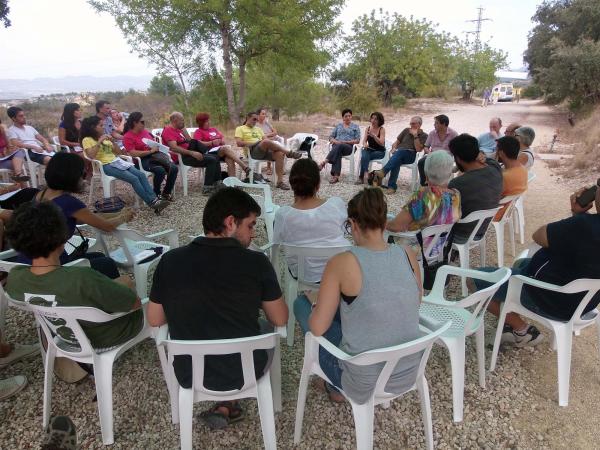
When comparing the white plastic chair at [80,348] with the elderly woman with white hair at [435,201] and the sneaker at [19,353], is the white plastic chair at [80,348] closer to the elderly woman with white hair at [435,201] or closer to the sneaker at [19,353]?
the sneaker at [19,353]

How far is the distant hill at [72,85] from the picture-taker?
99.3 ft

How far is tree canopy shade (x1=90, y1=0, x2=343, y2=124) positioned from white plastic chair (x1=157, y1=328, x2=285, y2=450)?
1120cm

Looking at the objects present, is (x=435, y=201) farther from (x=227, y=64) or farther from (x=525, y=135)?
(x=227, y=64)

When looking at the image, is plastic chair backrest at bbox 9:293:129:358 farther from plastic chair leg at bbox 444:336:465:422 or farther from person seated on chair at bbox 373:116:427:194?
person seated on chair at bbox 373:116:427:194

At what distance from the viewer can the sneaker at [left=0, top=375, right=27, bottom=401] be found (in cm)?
202

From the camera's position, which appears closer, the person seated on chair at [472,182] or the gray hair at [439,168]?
the gray hair at [439,168]

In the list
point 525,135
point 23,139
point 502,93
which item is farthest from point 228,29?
point 502,93

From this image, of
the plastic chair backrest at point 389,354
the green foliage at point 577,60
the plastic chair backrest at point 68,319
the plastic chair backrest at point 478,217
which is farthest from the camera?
the green foliage at point 577,60

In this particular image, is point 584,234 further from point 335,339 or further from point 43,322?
point 43,322

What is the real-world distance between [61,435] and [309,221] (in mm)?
1488

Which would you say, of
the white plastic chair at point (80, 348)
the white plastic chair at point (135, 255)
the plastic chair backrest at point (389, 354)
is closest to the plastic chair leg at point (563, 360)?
the plastic chair backrest at point (389, 354)

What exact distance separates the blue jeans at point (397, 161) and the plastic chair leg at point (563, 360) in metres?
4.08

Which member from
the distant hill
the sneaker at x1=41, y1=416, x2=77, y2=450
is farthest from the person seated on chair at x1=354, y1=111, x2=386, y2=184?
the distant hill

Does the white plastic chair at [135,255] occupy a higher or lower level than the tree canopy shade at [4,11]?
lower
